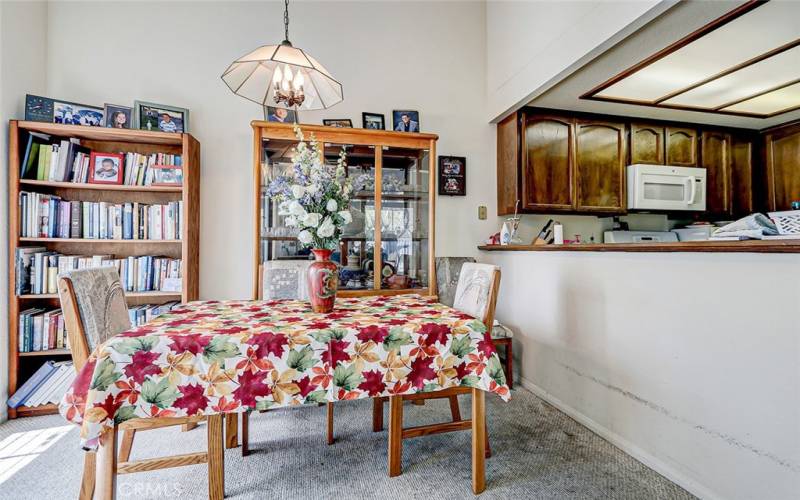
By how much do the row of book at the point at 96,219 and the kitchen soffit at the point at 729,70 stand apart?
331 cm

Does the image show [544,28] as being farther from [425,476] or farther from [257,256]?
[425,476]

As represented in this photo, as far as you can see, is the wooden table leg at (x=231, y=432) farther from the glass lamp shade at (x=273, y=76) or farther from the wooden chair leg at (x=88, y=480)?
the glass lamp shade at (x=273, y=76)

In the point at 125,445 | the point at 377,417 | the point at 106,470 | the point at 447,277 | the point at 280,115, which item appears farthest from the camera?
the point at 447,277

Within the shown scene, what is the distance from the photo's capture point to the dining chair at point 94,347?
1.25 meters

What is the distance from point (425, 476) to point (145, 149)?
2.94m

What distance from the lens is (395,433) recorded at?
63.1 inches

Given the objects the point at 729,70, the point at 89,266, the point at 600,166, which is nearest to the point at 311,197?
the point at 89,266

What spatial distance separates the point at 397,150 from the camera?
115 inches

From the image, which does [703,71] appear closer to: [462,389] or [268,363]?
[462,389]

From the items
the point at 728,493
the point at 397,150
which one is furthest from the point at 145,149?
the point at 728,493

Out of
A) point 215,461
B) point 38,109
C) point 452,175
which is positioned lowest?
point 215,461

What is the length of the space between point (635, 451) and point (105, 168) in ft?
12.0

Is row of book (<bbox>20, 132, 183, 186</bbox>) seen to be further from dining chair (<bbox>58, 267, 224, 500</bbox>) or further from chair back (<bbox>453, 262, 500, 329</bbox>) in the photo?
chair back (<bbox>453, 262, 500, 329</bbox>)

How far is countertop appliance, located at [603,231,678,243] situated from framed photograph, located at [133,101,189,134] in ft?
12.4
